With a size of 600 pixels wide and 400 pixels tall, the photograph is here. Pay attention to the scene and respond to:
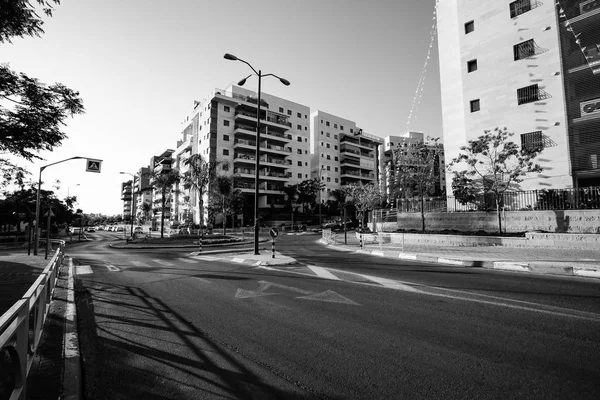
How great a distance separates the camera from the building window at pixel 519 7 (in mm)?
22547

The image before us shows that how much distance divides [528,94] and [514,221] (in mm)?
11857

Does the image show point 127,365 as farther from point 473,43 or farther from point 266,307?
point 473,43

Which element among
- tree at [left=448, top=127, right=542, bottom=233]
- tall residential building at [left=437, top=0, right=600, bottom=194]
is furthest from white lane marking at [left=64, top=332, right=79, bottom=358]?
tall residential building at [left=437, top=0, right=600, bottom=194]

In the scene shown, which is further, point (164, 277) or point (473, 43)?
point (473, 43)

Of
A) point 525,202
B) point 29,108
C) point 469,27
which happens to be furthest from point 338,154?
point 29,108

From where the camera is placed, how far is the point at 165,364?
3.33 metres

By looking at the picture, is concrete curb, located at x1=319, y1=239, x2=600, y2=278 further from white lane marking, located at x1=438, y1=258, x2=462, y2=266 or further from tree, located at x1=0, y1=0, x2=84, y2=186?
tree, located at x1=0, y1=0, x2=84, y2=186

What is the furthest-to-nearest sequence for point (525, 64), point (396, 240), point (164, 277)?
point (525, 64) → point (396, 240) → point (164, 277)

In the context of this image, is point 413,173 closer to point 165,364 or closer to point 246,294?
point 246,294

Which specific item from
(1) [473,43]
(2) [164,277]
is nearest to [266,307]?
(2) [164,277]

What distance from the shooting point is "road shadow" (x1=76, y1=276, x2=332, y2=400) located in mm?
2756

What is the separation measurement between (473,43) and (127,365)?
31.6 meters

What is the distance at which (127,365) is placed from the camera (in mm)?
3365

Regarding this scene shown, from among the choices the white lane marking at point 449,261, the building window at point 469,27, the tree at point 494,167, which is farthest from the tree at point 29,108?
the building window at point 469,27
